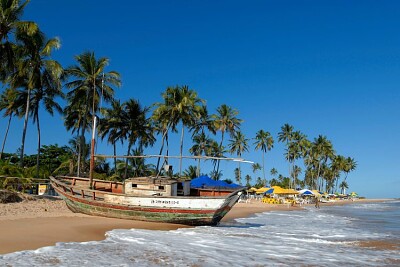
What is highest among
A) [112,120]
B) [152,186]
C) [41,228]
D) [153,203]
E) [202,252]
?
[112,120]

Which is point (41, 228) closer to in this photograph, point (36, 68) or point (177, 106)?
point (36, 68)

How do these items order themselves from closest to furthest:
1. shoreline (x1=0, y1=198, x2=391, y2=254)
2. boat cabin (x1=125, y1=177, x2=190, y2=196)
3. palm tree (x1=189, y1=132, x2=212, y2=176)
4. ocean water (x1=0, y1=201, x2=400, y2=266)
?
ocean water (x1=0, y1=201, x2=400, y2=266) < shoreline (x1=0, y1=198, x2=391, y2=254) < boat cabin (x1=125, y1=177, x2=190, y2=196) < palm tree (x1=189, y1=132, x2=212, y2=176)

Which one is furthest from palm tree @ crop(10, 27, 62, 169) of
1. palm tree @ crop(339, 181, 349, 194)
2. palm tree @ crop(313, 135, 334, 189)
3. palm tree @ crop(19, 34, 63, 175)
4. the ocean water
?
palm tree @ crop(339, 181, 349, 194)

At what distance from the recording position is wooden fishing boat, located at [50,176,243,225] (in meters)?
16.5

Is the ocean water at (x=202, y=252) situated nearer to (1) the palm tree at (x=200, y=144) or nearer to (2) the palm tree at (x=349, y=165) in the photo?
(1) the palm tree at (x=200, y=144)

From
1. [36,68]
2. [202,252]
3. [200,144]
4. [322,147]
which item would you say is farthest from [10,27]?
[322,147]

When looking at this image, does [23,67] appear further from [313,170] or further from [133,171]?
[313,170]

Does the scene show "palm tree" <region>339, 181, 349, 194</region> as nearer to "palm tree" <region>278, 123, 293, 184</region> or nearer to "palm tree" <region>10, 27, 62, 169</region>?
"palm tree" <region>278, 123, 293, 184</region>

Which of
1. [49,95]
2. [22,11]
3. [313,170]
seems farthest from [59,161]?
[313,170]

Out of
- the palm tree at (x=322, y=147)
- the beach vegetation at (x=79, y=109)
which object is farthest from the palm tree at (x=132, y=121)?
the palm tree at (x=322, y=147)

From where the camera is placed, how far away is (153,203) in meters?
16.6

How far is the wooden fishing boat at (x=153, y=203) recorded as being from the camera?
16.5m

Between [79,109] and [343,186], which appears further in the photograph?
[343,186]

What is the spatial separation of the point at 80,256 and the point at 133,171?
43205mm
